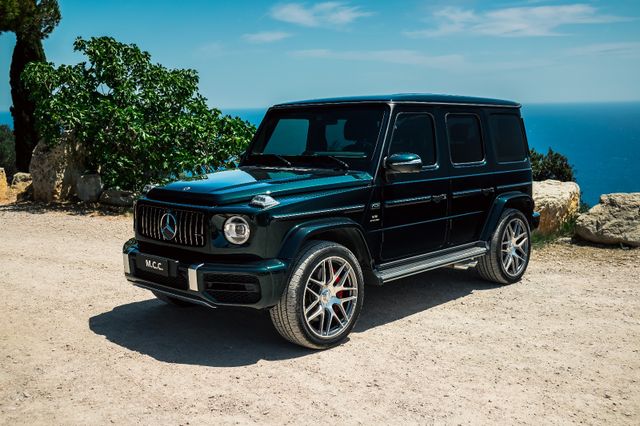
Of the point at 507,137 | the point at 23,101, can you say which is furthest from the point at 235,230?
the point at 23,101

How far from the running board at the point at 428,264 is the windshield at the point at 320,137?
925 millimetres

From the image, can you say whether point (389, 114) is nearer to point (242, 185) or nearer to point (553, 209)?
point (242, 185)

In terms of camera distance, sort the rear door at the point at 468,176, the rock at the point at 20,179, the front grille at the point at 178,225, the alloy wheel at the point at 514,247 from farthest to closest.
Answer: the rock at the point at 20,179
the alloy wheel at the point at 514,247
the rear door at the point at 468,176
the front grille at the point at 178,225

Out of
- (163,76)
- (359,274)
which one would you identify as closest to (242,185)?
(359,274)

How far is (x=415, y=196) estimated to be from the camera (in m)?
6.21

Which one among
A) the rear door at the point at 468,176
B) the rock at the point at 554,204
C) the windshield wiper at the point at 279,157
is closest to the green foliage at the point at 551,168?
the rock at the point at 554,204

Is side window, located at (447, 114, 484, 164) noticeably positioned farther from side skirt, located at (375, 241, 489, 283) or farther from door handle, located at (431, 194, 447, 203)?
side skirt, located at (375, 241, 489, 283)

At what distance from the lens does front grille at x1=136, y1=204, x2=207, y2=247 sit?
5.12 meters

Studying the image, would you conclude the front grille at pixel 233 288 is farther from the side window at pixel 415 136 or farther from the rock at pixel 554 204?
the rock at pixel 554 204

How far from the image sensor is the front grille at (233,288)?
4.94 m

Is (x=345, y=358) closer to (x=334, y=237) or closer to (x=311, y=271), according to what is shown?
(x=311, y=271)

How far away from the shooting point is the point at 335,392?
454 centimetres

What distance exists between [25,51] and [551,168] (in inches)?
726

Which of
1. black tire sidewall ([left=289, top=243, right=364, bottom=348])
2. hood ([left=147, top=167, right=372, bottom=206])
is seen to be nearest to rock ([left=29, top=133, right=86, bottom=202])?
hood ([left=147, top=167, right=372, bottom=206])
